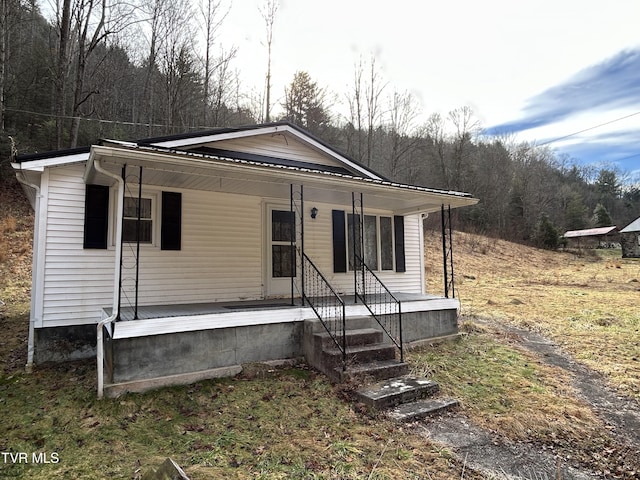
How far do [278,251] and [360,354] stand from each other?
136 inches

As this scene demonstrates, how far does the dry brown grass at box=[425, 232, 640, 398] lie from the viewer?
7.57 meters

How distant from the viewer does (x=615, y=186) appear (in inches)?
1966

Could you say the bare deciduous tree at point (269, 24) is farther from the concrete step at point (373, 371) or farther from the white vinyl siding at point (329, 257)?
the concrete step at point (373, 371)

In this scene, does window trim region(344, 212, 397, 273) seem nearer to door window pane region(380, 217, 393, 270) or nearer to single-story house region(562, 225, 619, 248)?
door window pane region(380, 217, 393, 270)

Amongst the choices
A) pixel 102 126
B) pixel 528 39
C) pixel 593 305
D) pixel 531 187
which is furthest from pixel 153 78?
pixel 531 187

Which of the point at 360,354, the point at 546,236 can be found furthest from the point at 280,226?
the point at 546,236

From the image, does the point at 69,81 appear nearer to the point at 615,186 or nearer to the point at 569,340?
the point at 569,340

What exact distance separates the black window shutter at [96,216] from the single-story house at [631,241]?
39711 millimetres

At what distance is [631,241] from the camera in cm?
3294

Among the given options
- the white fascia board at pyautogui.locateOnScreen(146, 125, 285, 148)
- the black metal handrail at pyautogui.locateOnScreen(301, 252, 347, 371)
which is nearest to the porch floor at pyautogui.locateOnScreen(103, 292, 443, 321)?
the black metal handrail at pyautogui.locateOnScreen(301, 252, 347, 371)

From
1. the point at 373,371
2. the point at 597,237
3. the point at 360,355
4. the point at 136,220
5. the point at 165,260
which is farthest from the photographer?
the point at 597,237

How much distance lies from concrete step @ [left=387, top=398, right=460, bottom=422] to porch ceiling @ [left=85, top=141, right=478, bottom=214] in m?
3.68

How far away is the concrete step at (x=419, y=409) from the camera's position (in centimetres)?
442

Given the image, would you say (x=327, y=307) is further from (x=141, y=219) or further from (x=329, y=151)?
(x=329, y=151)
